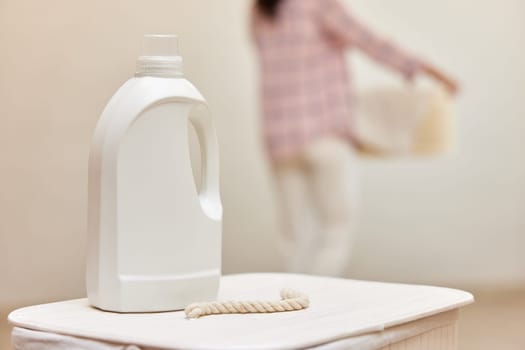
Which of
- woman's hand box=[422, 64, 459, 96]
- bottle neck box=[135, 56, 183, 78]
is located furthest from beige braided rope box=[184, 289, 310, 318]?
woman's hand box=[422, 64, 459, 96]

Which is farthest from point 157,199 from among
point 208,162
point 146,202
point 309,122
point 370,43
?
point 370,43

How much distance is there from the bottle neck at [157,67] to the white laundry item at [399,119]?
1992 mm

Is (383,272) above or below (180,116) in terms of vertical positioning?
below

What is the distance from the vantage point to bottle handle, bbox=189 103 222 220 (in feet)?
3.96

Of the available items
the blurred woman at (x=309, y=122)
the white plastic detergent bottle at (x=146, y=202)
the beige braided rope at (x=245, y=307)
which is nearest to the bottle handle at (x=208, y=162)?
the white plastic detergent bottle at (x=146, y=202)

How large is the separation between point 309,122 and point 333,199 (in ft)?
0.92

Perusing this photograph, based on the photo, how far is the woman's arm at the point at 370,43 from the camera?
308cm

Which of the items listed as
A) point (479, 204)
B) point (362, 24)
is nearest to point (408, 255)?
point (479, 204)

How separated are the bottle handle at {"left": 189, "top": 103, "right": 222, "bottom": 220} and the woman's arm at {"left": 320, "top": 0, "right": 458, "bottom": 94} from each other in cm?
187

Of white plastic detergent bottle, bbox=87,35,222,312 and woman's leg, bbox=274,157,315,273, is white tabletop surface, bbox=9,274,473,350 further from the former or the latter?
woman's leg, bbox=274,157,315,273

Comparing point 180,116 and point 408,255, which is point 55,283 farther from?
point 180,116

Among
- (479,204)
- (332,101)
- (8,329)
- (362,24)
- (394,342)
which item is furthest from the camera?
(479,204)

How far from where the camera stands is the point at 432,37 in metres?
3.44

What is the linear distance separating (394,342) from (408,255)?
239cm
